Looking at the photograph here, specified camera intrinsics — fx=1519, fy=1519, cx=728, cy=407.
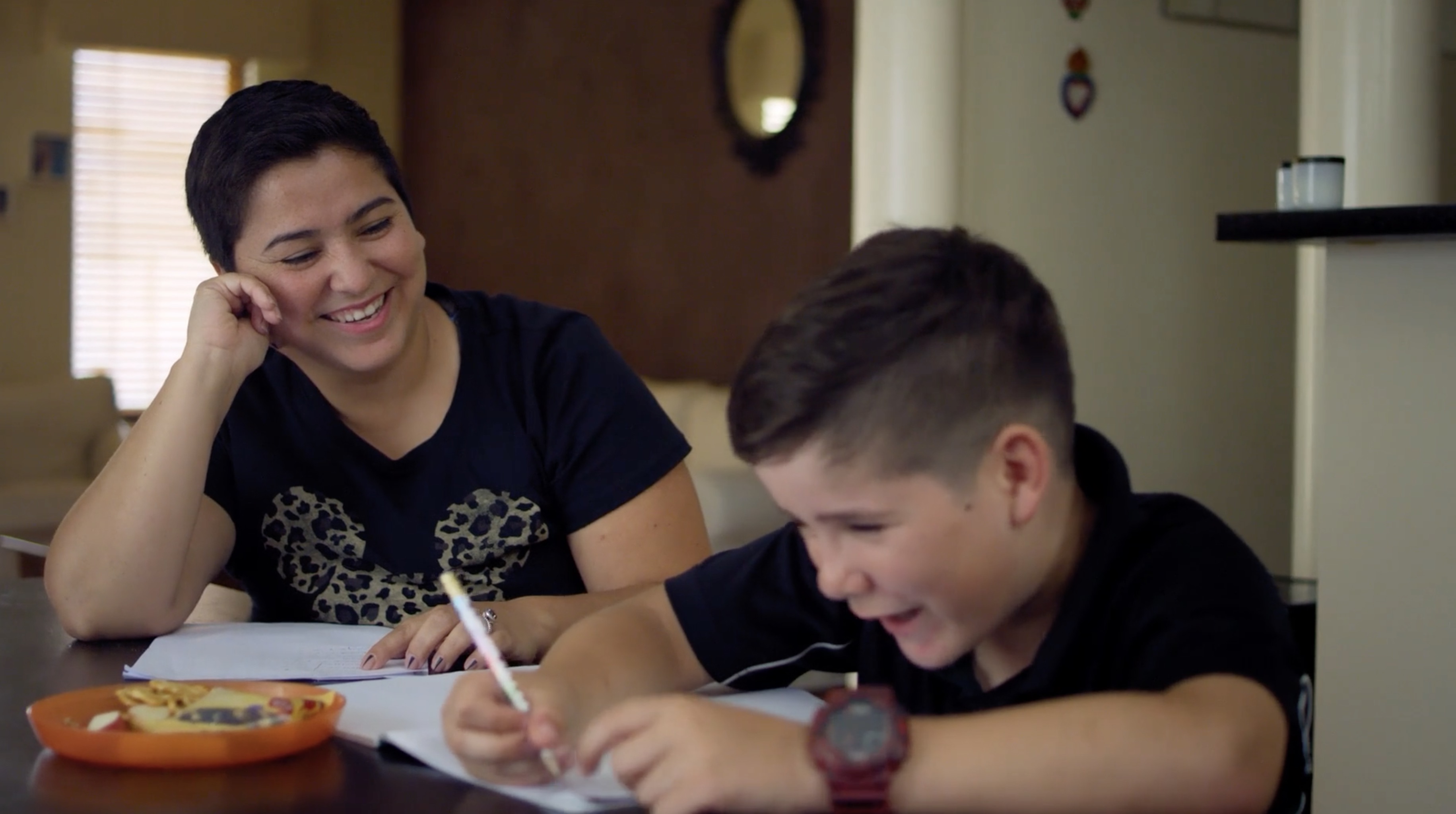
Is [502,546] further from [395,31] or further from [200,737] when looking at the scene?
[395,31]

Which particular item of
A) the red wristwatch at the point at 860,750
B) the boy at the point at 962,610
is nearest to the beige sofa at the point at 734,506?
the boy at the point at 962,610

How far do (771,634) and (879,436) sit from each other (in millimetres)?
328

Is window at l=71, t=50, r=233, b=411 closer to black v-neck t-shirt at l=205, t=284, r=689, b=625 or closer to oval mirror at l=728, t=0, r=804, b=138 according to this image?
oval mirror at l=728, t=0, r=804, b=138

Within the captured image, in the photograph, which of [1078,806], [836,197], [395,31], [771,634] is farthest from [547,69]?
[1078,806]

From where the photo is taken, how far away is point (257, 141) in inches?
60.6

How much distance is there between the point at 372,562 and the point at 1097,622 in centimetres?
84

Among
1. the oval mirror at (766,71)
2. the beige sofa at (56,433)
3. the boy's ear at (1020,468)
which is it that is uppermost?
the oval mirror at (766,71)

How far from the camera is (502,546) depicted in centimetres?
160

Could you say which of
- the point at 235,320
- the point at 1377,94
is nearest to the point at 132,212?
the point at 1377,94

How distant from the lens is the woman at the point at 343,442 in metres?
1.52

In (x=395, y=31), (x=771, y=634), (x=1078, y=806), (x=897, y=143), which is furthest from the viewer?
(x=395, y=31)

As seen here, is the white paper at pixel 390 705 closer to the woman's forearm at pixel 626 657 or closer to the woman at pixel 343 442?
the woman's forearm at pixel 626 657

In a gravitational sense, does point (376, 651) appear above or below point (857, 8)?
below

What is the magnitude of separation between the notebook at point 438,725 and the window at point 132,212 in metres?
6.70
